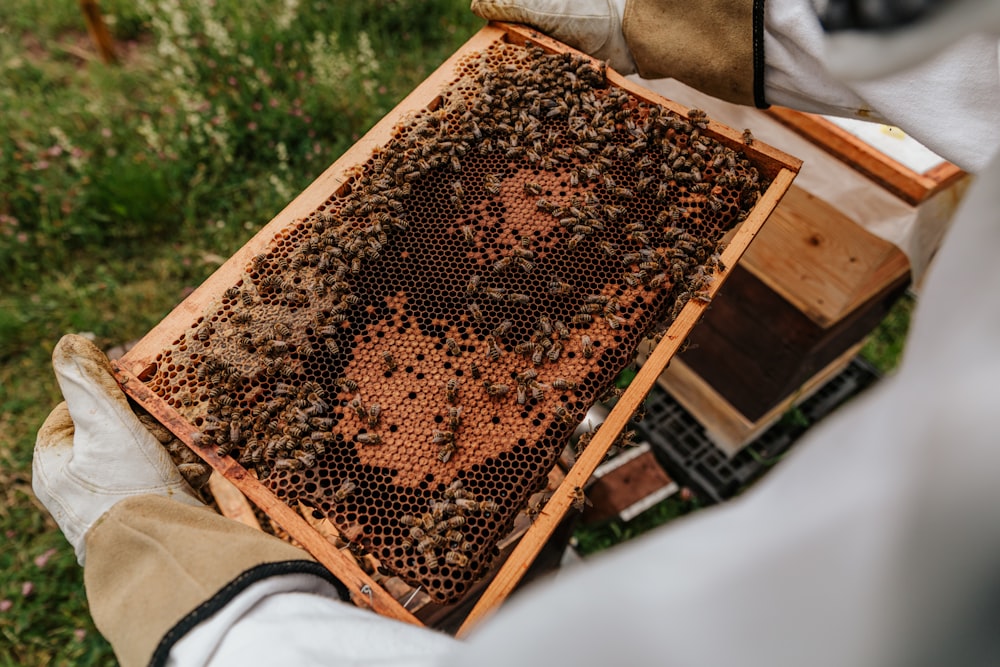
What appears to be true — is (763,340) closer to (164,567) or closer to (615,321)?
(615,321)

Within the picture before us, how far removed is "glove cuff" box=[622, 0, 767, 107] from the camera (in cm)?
277

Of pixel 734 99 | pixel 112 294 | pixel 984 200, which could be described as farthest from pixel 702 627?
pixel 112 294

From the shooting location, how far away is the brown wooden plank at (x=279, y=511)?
6.70 feet

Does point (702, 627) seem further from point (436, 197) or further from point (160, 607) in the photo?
point (436, 197)

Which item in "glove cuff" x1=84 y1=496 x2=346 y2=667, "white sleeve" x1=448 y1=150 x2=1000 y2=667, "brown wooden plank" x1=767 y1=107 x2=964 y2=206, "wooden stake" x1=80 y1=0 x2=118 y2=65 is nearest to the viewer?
"white sleeve" x1=448 y1=150 x2=1000 y2=667

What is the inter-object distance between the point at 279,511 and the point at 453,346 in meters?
A: 0.87

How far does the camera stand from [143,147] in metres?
5.32

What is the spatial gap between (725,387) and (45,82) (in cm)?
650

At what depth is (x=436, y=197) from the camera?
2.85m

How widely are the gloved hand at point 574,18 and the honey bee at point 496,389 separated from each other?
6.30 ft

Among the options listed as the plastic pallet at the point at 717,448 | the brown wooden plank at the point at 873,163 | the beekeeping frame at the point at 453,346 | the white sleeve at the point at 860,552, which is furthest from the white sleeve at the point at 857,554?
the plastic pallet at the point at 717,448

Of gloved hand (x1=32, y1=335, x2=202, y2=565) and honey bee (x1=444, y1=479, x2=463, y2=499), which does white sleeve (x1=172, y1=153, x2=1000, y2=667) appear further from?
gloved hand (x1=32, y1=335, x2=202, y2=565)

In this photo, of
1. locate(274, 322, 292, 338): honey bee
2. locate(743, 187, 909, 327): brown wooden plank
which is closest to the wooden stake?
locate(274, 322, 292, 338): honey bee

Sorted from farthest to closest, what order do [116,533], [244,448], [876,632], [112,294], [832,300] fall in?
[112,294] < [832,300] < [244,448] < [116,533] < [876,632]
